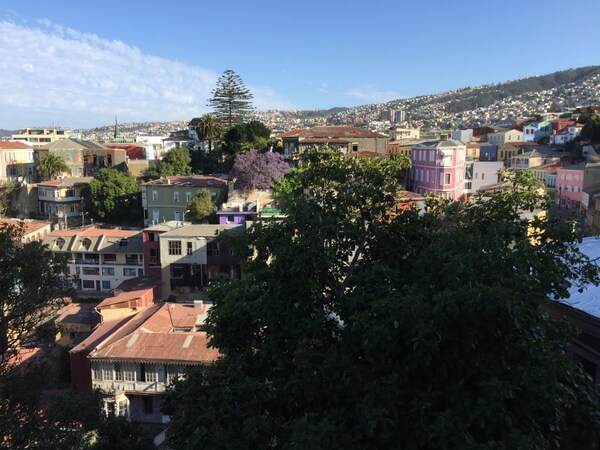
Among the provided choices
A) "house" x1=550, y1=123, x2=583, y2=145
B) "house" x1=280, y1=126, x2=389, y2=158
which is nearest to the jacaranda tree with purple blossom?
"house" x1=280, y1=126, x2=389, y2=158

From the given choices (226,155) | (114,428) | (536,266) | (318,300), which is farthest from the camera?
(226,155)

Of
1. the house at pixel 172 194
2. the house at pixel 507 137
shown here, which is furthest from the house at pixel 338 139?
the house at pixel 507 137

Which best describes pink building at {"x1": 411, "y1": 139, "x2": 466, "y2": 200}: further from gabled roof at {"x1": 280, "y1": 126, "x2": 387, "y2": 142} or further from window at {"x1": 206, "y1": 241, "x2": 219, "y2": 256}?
window at {"x1": 206, "y1": 241, "x2": 219, "y2": 256}

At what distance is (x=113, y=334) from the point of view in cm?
2355

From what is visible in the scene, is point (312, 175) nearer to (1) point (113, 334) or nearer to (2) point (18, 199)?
(1) point (113, 334)

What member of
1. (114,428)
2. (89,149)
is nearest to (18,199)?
(89,149)

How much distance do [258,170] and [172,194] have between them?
8.51 metres

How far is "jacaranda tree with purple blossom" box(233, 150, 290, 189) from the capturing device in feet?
128

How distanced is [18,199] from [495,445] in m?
59.8

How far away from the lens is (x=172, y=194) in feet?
140

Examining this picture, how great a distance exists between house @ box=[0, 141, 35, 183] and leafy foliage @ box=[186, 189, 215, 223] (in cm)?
3585

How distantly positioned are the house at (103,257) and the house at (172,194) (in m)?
6.46

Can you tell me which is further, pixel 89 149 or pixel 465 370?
pixel 89 149

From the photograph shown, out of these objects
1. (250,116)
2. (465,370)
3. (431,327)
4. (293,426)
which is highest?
(250,116)
